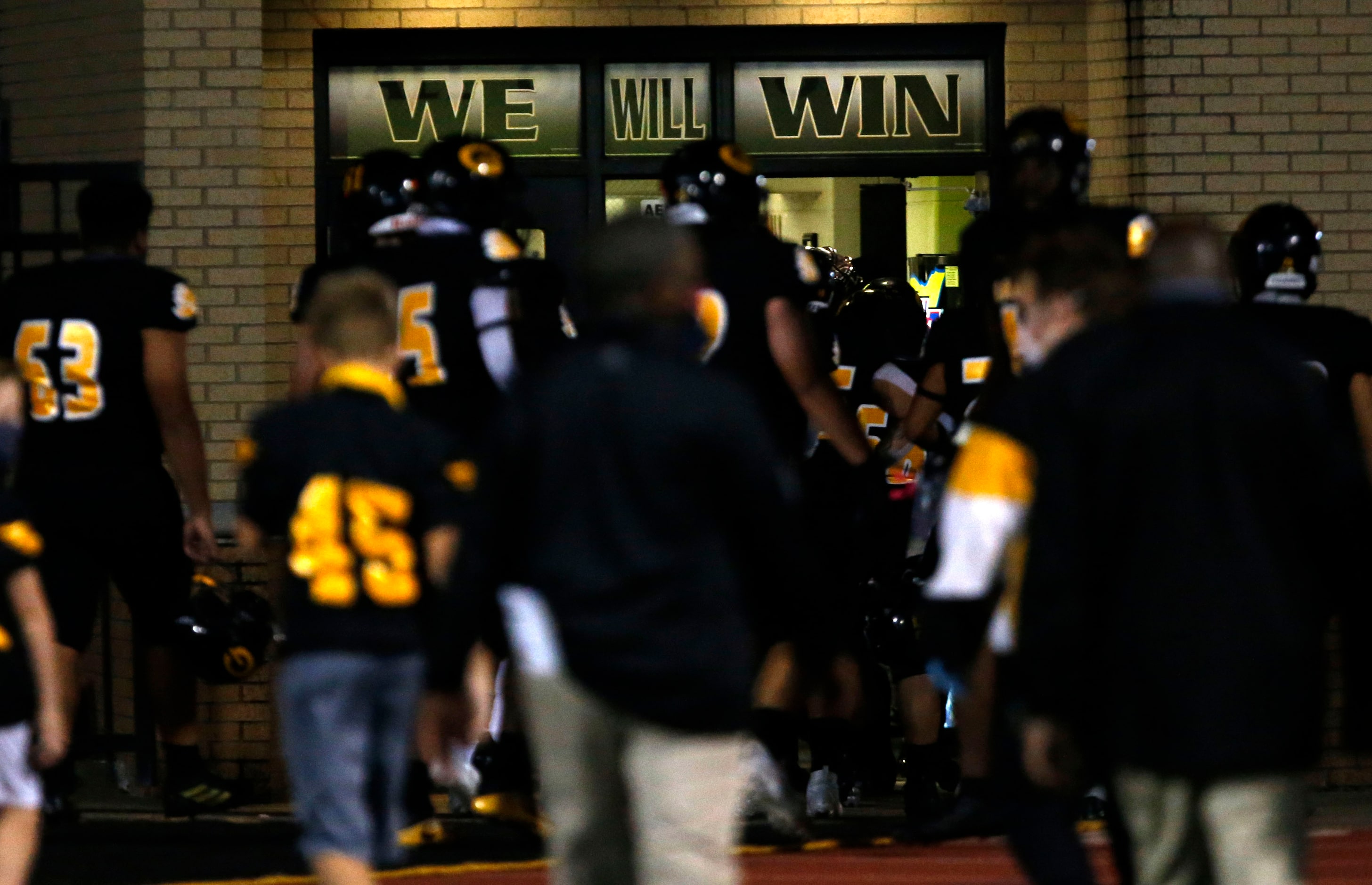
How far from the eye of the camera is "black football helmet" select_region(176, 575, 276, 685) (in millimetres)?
8180

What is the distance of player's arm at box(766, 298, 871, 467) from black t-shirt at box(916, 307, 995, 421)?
0.44m

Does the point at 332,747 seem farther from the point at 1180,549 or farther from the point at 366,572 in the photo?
the point at 1180,549

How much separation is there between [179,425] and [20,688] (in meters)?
2.48

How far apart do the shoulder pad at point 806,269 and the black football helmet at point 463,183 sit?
0.94m

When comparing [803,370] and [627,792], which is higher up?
[803,370]

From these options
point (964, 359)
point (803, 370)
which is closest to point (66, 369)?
point (803, 370)

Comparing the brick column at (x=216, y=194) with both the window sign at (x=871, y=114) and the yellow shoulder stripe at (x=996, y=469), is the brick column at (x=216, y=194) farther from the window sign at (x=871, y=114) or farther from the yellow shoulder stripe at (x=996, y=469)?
the yellow shoulder stripe at (x=996, y=469)

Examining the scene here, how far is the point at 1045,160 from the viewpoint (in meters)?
7.10

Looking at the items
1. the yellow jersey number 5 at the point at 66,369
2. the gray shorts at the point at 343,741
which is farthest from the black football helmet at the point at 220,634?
the gray shorts at the point at 343,741

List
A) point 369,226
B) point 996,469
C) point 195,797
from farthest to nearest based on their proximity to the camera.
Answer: point 195,797 < point 369,226 < point 996,469

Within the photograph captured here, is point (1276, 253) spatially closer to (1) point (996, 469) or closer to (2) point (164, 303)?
(2) point (164, 303)

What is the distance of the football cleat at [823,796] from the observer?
8547 mm

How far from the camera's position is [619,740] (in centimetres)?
440

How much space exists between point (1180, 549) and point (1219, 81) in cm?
610
